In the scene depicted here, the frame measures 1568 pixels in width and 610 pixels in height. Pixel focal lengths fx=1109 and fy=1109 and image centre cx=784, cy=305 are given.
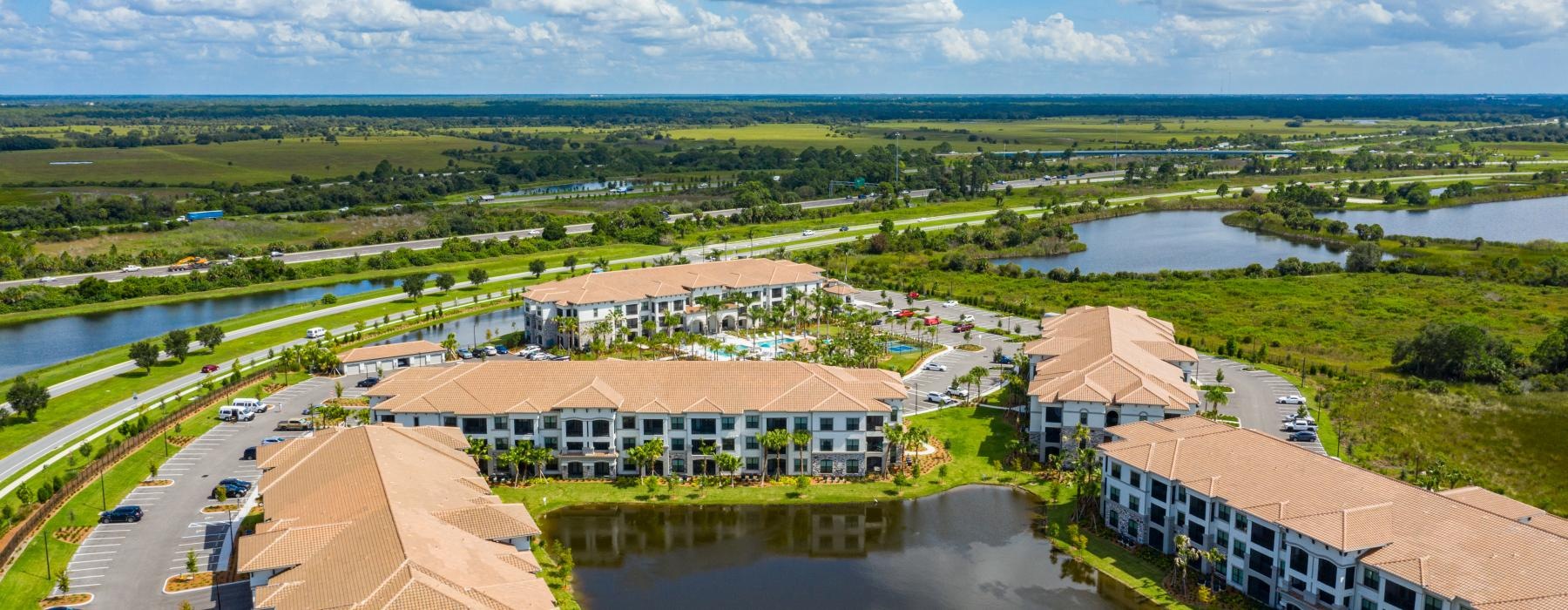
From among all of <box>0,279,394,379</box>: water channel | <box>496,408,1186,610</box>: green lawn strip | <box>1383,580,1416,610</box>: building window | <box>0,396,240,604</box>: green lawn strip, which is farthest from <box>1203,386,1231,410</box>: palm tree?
<box>0,279,394,379</box>: water channel

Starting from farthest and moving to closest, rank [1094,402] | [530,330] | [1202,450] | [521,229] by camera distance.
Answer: [521,229] < [530,330] < [1094,402] < [1202,450]

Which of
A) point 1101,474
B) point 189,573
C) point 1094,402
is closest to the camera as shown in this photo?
point 189,573

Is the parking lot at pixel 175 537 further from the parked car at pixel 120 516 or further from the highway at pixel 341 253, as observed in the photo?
the highway at pixel 341 253

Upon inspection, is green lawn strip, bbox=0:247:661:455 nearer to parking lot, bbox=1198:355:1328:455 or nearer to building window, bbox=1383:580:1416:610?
building window, bbox=1383:580:1416:610

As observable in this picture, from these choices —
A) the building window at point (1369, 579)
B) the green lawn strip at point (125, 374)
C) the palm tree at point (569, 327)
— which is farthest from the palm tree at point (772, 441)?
the green lawn strip at point (125, 374)

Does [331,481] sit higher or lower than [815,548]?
higher

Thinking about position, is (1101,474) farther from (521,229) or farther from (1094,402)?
(521,229)

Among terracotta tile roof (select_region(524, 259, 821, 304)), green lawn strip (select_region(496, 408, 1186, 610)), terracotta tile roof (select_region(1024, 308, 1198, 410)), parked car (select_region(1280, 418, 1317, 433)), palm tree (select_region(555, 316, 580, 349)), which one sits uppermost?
terracotta tile roof (select_region(524, 259, 821, 304))

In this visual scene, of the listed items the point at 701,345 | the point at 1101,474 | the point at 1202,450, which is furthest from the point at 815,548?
the point at 701,345
